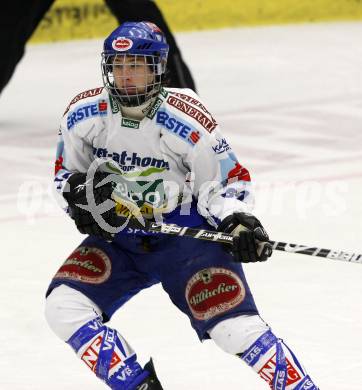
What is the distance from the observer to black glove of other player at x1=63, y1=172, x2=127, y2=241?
14.3ft

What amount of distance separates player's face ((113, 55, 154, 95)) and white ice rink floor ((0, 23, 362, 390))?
1088mm

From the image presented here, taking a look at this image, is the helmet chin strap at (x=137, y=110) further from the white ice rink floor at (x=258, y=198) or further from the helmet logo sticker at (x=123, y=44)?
the white ice rink floor at (x=258, y=198)

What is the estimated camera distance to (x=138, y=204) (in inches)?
178

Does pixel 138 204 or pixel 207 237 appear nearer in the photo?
pixel 207 237

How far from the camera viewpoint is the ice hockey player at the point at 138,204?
14.0 ft

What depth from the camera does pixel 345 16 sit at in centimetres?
1382

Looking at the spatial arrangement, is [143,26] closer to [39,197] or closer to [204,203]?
[204,203]

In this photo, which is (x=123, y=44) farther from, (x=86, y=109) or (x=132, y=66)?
(x=86, y=109)

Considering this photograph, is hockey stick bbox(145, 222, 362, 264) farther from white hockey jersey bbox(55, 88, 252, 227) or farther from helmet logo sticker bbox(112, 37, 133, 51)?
helmet logo sticker bbox(112, 37, 133, 51)

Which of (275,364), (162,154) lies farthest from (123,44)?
(275,364)

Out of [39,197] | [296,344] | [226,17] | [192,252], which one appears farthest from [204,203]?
[226,17]

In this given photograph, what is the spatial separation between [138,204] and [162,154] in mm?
186

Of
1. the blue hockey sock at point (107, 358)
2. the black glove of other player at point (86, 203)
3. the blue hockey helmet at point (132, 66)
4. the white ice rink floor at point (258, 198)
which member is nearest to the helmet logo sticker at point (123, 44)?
the blue hockey helmet at point (132, 66)

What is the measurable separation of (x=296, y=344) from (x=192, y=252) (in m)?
1.05
